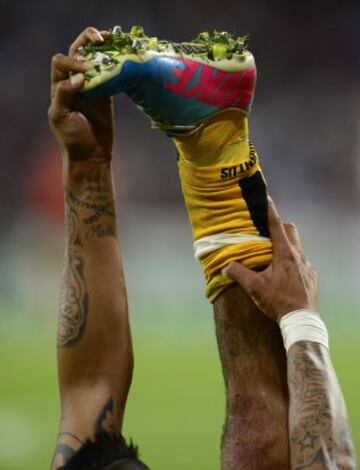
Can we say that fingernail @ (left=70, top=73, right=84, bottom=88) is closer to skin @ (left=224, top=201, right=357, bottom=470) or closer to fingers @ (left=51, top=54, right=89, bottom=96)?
fingers @ (left=51, top=54, right=89, bottom=96)

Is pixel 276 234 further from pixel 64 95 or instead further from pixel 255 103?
pixel 255 103

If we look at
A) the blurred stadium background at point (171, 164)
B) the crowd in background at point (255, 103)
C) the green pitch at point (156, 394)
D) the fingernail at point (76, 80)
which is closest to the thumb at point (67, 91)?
the fingernail at point (76, 80)

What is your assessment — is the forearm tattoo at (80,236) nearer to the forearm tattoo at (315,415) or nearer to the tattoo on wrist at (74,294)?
the tattoo on wrist at (74,294)

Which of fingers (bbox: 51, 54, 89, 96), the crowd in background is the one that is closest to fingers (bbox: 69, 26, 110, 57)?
fingers (bbox: 51, 54, 89, 96)

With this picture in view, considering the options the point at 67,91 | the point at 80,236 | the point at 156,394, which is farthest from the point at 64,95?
the point at 156,394

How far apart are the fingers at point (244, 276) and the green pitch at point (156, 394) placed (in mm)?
3145

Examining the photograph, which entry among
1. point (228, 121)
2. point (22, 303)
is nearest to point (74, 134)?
point (228, 121)

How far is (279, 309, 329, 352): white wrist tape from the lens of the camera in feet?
5.53

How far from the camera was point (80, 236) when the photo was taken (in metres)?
1.83

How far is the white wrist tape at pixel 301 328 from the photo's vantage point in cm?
169

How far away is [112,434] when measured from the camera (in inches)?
67.6

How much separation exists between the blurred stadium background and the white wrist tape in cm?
629

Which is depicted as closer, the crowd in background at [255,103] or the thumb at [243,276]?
the thumb at [243,276]

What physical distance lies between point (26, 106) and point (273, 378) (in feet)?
28.7
